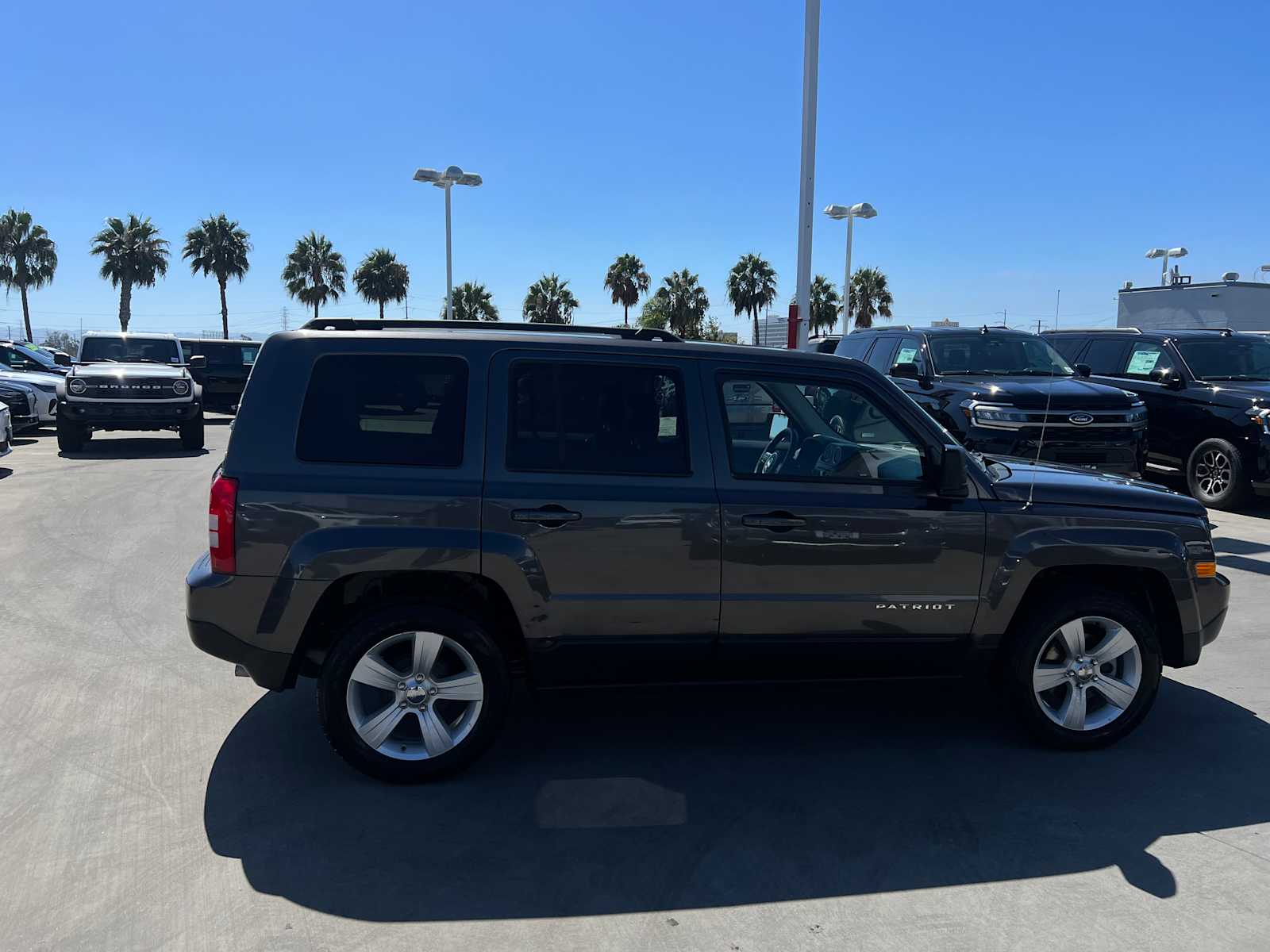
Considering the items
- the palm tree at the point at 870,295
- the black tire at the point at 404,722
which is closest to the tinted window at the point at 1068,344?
the black tire at the point at 404,722

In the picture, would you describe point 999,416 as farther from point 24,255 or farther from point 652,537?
point 24,255

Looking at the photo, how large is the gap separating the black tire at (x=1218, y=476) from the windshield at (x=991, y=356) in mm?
1748

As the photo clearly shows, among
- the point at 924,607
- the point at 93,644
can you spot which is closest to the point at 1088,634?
the point at 924,607

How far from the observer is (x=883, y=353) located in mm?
11727

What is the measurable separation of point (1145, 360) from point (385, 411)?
11216 mm

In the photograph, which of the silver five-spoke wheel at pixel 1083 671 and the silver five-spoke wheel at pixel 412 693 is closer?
the silver five-spoke wheel at pixel 412 693

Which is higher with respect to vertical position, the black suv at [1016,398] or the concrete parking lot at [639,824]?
the black suv at [1016,398]

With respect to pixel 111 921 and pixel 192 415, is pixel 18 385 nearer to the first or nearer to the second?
pixel 192 415

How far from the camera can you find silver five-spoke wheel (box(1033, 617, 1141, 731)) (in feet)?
13.9

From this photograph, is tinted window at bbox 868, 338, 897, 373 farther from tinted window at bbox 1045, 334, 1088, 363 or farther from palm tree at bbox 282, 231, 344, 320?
palm tree at bbox 282, 231, 344, 320

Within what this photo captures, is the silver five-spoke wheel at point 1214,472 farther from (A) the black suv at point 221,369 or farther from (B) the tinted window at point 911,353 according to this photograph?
(A) the black suv at point 221,369

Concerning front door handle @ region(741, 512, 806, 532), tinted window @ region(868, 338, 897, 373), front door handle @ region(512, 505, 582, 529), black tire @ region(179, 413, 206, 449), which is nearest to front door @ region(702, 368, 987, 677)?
front door handle @ region(741, 512, 806, 532)

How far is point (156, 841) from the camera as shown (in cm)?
343

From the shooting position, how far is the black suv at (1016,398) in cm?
969
